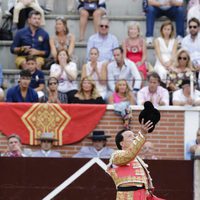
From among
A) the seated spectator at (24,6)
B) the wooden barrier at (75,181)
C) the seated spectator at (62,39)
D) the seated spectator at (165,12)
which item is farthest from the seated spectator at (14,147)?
the seated spectator at (165,12)

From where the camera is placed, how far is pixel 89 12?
15.5 meters

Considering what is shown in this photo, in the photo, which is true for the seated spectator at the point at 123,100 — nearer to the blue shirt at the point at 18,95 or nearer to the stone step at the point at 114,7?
the blue shirt at the point at 18,95

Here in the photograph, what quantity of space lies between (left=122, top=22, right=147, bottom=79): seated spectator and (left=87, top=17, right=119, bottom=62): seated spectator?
0.70 feet

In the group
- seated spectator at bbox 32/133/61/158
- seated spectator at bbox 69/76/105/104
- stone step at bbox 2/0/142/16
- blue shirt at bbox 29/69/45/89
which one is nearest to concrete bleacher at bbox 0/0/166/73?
stone step at bbox 2/0/142/16

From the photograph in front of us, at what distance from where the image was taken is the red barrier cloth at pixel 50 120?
546 inches

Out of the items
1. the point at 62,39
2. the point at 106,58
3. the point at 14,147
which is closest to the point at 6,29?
the point at 62,39

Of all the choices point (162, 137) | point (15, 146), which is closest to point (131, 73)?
point (162, 137)

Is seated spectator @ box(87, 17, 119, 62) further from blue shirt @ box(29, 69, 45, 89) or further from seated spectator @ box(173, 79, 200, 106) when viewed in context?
seated spectator @ box(173, 79, 200, 106)

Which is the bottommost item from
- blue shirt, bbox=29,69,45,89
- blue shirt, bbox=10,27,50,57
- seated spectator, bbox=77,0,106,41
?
blue shirt, bbox=29,69,45,89

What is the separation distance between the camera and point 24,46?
48.5 feet

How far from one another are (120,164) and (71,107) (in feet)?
13.3

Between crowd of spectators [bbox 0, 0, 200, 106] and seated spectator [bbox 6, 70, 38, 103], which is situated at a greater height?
crowd of spectators [bbox 0, 0, 200, 106]

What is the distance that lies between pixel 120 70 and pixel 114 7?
2007 mm

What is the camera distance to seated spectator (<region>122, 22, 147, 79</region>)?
14680 millimetres
